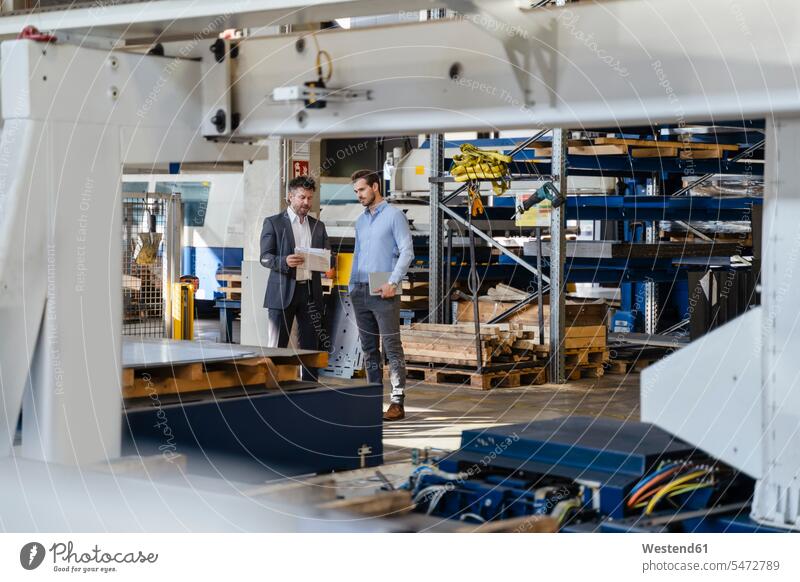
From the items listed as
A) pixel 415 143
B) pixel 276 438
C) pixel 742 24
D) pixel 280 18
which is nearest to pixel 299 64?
pixel 280 18

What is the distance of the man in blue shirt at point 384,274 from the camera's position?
27.5ft

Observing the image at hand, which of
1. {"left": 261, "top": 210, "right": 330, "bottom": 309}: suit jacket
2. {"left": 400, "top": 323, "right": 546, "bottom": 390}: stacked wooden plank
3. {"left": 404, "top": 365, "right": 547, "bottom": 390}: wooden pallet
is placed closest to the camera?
{"left": 261, "top": 210, "right": 330, "bottom": 309}: suit jacket

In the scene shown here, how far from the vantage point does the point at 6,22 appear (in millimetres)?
4660

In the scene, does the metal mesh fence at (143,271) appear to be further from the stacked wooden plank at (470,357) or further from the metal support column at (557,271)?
the metal support column at (557,271)

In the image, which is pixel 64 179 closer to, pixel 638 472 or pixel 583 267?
pixel 638 472

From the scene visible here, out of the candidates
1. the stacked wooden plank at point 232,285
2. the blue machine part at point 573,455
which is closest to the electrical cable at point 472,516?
the blue machine part at point 573,455

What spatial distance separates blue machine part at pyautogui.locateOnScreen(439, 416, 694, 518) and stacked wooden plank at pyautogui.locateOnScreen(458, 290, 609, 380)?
6.01 metres

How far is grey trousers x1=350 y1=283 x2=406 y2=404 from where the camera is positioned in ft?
27.5

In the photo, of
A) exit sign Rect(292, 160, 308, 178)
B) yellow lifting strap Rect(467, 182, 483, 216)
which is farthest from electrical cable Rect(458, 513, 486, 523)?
exit sign Rect(292, 160, 308, 178)

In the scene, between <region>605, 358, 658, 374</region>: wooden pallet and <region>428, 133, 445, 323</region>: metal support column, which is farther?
<region>428, 133, 445, 323</region>: metal support column

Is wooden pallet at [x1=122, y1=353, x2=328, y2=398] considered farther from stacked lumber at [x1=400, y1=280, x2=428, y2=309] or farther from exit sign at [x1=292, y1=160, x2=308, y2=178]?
stacked lumber at [x1=400, y1=280, x2=428, y2=309]

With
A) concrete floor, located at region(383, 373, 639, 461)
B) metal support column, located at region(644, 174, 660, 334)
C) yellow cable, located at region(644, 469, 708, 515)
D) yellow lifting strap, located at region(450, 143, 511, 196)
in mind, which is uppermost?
yellow lifting strap, located at region(450, 143, 511, 196)

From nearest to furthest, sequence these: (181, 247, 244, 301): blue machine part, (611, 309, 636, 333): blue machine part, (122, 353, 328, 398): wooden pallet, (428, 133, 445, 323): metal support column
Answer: (122, 353, 328, 398): wooden pallet
(428, 133, 445, 323): metal support column
(611, 309, 636, 333): blue machine part
(181, 247, 244, 301): blue machine part

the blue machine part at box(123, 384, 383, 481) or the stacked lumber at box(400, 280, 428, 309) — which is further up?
the stacked lumber at box(400, 280, 428, 309)
